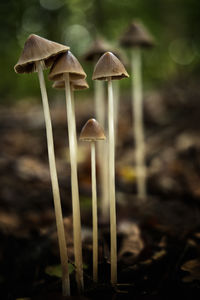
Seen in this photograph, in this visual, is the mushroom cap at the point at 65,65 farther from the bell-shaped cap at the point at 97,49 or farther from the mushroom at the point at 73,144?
the bell-shaped cap at the point at 97,49

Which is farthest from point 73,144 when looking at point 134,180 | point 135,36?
point 134,180

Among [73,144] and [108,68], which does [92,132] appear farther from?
[108,68]

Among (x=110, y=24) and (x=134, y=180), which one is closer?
(x=134, y=180)

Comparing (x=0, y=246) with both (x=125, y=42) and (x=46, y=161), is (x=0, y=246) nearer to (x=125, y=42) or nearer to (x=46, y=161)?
(x=46, y=161)

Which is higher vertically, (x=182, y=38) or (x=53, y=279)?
(x=182, y=38)

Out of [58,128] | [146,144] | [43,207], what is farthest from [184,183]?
[58,128]

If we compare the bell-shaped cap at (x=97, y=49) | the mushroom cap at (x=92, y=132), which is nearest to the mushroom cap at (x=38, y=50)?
the mushroom cap at (x=92, y=132)

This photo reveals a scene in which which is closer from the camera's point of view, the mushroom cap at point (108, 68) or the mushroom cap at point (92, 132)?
the mushroom cap at point (108, 68)
